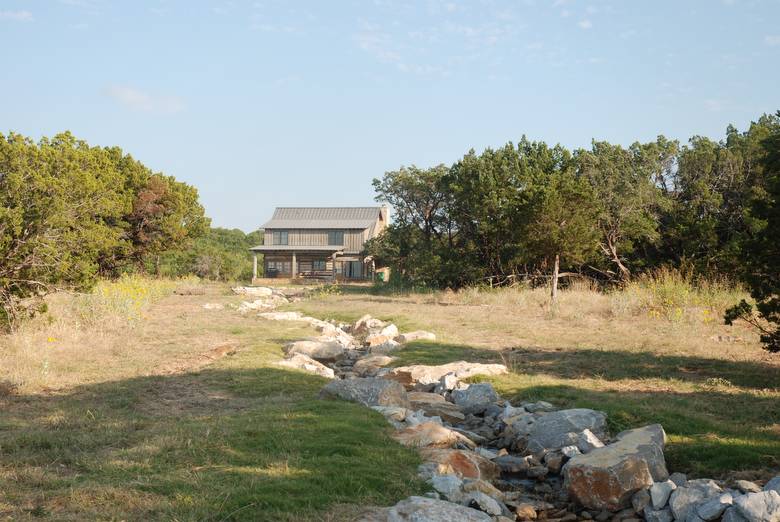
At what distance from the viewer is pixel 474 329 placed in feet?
54.8

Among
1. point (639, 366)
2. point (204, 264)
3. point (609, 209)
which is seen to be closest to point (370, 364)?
point (639, 366)

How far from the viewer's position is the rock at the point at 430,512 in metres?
4.62

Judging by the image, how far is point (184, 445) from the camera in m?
6.04

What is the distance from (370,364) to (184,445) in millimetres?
6504

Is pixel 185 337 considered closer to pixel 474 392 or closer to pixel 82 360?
pixel 82 360

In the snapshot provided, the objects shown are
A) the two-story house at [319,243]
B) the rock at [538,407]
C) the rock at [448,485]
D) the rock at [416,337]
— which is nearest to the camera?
the rock at [448,485]

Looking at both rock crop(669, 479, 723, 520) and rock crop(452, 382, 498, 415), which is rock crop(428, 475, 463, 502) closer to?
rock crop(669, 479, 723, 520)

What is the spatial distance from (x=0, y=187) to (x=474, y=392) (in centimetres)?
995

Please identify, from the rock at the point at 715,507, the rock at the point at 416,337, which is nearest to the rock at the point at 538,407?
the rock at the point at 715,507

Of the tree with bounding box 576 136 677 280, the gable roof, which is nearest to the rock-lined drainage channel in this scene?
the tree with bounding box 576 136 677 280

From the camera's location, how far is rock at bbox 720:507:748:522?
191 inches

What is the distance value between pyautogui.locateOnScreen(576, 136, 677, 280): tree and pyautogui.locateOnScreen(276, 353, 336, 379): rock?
55.0ft

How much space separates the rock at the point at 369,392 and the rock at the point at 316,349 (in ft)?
13.5

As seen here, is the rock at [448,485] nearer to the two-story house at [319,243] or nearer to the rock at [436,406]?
the rock at [436,406]
